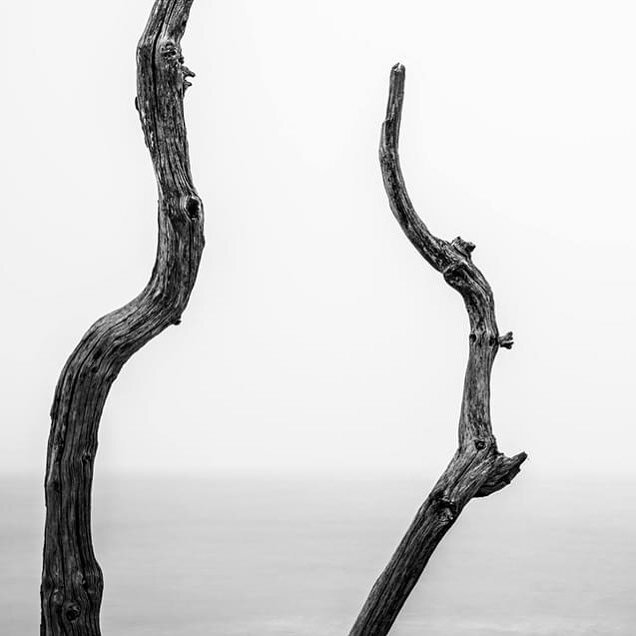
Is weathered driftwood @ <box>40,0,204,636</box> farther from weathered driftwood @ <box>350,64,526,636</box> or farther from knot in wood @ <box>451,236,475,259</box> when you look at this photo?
knot in wood @ <box>451,236,475,259</box>

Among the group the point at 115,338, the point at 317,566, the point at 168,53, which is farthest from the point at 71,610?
the point at 317,566

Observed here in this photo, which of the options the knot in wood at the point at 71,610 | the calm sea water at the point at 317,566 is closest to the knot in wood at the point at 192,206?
the knot in wood at the point at 71,610

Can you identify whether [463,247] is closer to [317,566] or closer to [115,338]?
[115,338]

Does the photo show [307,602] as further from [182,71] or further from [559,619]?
[182,71]

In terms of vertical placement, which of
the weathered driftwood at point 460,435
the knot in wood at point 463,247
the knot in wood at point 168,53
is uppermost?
the knot in wood at point 168,53

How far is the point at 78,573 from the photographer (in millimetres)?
3221

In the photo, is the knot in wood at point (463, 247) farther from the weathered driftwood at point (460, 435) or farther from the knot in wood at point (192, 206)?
the knot in wood at point (192, 206)

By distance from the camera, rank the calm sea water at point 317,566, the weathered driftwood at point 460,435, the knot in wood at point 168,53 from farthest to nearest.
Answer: the calm sea water at point 317,566, the weathered driftwood at point 460,435, the knot in wood at point 168,53

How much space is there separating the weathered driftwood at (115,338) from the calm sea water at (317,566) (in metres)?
1.95

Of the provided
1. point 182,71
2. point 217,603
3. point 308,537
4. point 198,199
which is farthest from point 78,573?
point 308,537

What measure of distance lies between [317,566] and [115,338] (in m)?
5.51

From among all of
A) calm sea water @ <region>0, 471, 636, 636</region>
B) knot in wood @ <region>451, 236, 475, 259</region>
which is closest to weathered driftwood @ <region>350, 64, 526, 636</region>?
knot in wood @ <region>451, 236, 475, 259</region>

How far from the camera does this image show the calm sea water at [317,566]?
7.05 metres

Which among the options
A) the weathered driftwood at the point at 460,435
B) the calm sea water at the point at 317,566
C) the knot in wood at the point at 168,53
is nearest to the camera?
the knot in wood at the point at 168,53
